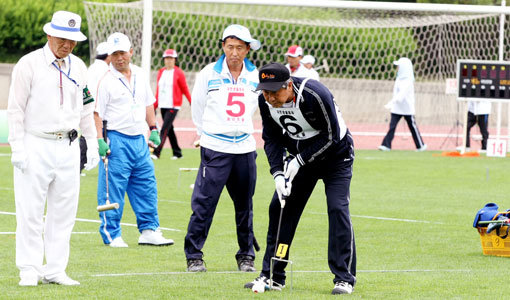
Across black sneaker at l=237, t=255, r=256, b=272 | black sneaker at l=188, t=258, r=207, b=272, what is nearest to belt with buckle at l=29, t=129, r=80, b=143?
black sneaker at l=188, t=258, r=207, b=272

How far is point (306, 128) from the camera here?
7.80 metres

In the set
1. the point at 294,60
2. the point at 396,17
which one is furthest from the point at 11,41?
the point at 294,60

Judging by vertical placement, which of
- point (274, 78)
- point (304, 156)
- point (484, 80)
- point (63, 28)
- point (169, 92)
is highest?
point (63, 28)

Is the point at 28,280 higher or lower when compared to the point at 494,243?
higher

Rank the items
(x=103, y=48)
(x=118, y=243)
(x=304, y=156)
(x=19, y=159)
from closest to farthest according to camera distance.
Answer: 1. (x=19, y=159)
2. (x=304, y=156)
3. (x=118, y=243)
4. (x=103, y=48)

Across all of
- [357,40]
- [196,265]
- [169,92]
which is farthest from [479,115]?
[196,265]

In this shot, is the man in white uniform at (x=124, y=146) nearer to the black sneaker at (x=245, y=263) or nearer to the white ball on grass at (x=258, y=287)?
the black sneaker at (x=245, y=263)

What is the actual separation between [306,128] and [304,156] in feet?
0.70

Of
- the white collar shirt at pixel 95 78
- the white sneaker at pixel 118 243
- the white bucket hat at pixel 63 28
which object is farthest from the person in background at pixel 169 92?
the white bucket hat at pixel 63 28

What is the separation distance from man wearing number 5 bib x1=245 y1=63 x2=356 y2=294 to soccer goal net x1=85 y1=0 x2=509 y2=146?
53.8 ft

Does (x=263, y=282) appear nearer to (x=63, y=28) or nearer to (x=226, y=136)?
(x=226, y=136)

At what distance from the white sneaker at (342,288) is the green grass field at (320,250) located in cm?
6

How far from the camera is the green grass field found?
7.95 metres

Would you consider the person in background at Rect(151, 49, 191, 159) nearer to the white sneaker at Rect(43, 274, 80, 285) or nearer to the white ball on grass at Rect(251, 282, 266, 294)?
the white sneaker at Rect(43, 274, 80, 285)
